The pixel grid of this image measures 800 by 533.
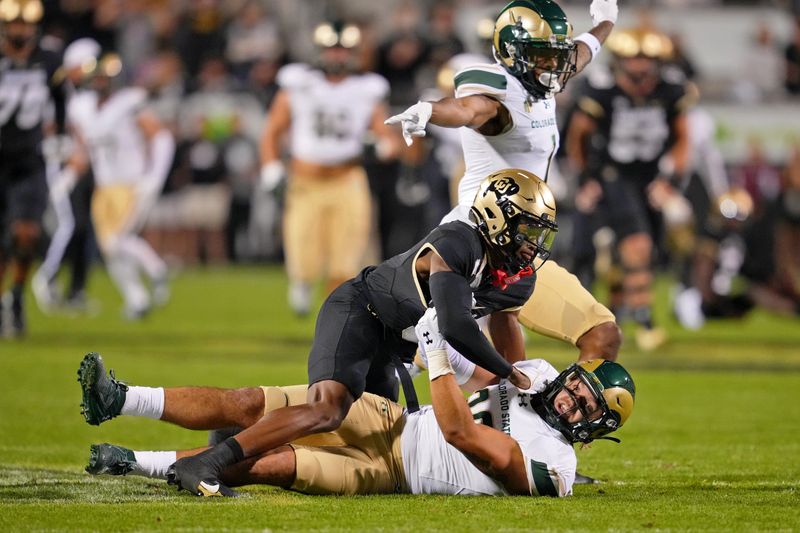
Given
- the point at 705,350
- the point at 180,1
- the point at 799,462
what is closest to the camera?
the point at 799,462

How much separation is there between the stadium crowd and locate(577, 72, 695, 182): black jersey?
6.56ft

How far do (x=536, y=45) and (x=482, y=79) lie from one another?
0.30m

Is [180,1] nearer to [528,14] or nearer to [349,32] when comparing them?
[349,32]

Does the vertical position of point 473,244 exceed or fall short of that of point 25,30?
it falls short

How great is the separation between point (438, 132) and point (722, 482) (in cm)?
798

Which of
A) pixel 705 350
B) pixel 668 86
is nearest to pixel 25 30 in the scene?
pixel 668 86

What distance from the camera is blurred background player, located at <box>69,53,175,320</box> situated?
13383mm

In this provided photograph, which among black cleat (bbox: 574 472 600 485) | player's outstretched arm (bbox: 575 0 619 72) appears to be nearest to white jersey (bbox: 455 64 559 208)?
player's outstretched arm (bbox: 575 0 619 72)

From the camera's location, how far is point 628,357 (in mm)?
10602

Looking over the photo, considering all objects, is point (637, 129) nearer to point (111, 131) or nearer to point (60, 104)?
point (60, 104)

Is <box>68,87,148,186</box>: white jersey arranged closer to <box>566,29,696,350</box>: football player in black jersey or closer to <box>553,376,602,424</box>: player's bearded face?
<box>566,29,696,350</box>: football player in black jersey

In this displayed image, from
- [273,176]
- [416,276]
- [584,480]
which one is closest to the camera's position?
[416,276]

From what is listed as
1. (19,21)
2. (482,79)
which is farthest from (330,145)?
(482,79)

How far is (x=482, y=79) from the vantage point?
19.8ft
